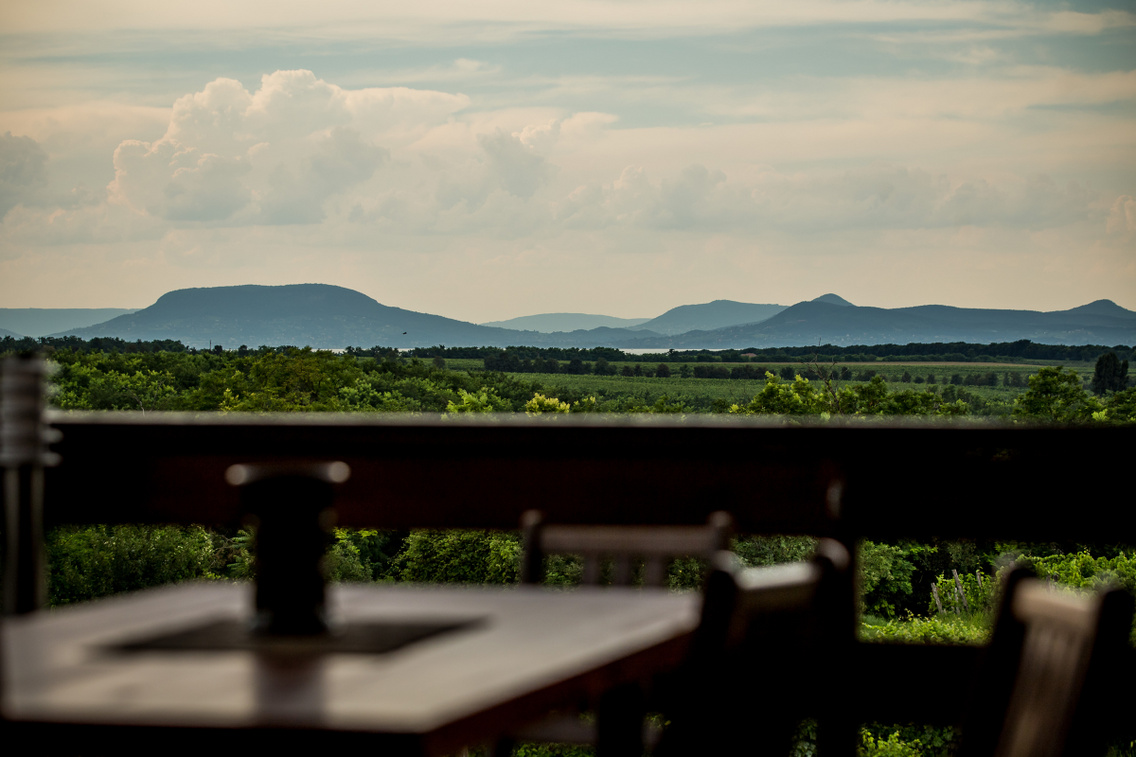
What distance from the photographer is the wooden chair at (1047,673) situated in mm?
944

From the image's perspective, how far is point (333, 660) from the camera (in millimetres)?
1120

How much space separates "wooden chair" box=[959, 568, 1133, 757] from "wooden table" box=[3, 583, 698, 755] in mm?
317

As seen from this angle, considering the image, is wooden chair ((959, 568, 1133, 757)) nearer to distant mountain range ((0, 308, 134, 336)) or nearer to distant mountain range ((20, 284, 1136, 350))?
distant mountain range ((0, 308, 134, 336))

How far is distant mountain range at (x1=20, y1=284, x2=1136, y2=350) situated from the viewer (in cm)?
6438

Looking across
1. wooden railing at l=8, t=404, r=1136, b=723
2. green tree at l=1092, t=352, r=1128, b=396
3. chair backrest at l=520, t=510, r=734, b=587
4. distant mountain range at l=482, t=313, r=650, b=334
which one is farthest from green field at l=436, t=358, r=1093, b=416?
chair backrest at l=520, t=510, r=734, b=587

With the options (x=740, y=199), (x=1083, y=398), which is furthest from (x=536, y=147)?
(x=1083, y=398)

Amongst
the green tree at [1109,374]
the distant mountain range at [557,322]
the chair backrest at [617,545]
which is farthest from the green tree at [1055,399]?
the chair backrest at [617,545]

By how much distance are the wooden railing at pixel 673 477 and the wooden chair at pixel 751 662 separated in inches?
38.6

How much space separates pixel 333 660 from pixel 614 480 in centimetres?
104

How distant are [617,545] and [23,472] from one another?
0.96 metres

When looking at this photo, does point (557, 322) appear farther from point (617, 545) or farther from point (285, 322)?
point (617, 545)

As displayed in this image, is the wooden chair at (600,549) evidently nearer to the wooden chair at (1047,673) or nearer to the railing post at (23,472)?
the wooden chair at (1047,673)

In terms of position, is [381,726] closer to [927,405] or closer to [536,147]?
[927,405]

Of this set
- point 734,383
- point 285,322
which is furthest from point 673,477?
point 285,322
